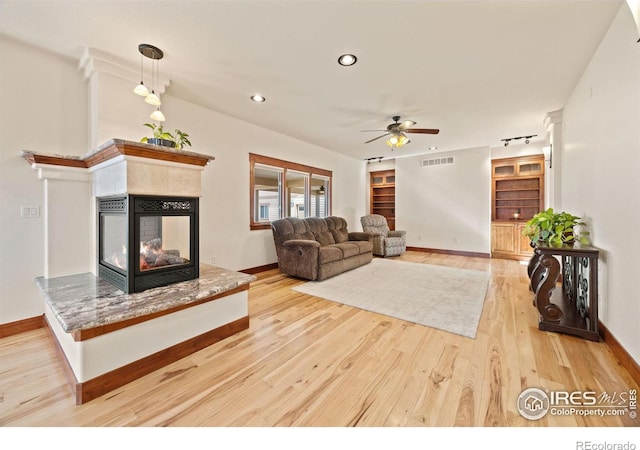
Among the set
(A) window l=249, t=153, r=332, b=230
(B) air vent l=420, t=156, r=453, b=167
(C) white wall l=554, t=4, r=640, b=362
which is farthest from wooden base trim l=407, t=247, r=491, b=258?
(C) white wall l=554, t=4, r=640, b=362

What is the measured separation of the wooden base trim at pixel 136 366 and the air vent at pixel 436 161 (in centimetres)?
652

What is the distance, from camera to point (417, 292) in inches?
135

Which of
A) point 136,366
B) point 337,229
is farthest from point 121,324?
point 337,229

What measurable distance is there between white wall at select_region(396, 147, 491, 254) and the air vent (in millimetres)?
79

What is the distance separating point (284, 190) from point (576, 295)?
4484mm

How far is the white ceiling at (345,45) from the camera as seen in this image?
190 cm

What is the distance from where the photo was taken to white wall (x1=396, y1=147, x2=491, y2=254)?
6.17 m

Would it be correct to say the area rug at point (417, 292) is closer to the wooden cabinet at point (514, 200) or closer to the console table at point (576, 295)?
the console table at point (576, 295)

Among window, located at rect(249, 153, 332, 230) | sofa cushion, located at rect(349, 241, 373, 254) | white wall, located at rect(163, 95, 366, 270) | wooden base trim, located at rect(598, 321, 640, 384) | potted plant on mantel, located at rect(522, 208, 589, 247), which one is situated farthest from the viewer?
sofa cushion, located at rect(349, 241, 373, 254)

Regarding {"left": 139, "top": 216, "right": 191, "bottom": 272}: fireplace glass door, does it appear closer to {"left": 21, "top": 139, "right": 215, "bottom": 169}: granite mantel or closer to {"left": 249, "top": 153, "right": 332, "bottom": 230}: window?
{"left": 21, "top": 139, "right": 215, "bottom": 169}: granite mantel

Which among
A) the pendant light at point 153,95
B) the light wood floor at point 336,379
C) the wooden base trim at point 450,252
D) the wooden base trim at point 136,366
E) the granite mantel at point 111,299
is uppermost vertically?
the pendant light at point 153,95

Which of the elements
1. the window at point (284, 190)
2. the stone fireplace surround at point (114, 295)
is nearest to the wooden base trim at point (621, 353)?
the stone fireplace surround at point (114, 295)
